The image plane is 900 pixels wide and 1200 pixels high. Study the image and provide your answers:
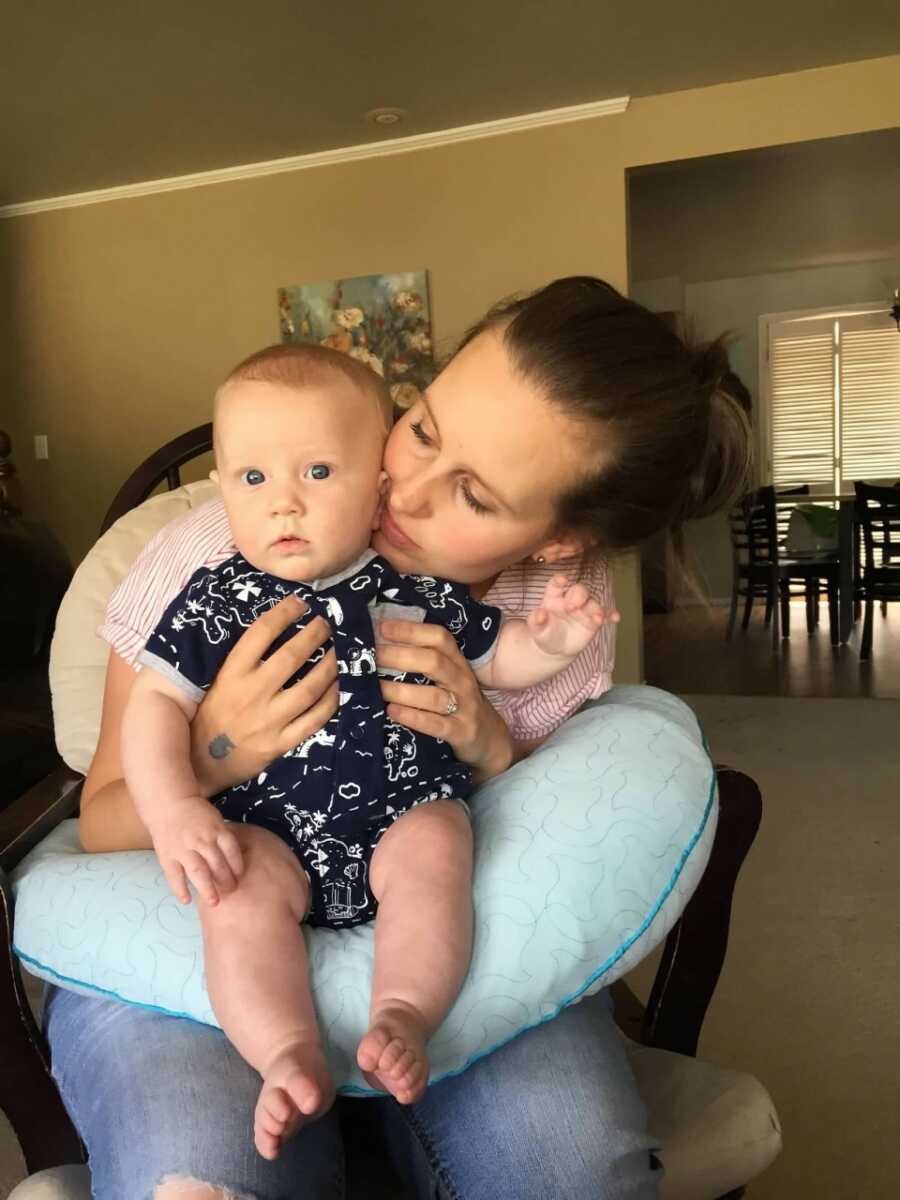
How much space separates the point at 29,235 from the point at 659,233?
3.91 metres

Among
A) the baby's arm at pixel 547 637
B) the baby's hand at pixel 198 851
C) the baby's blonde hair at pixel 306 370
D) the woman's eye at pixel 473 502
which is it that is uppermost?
the baby's blonde hair at pixel 306 370

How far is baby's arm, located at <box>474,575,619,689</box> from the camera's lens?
0.94m

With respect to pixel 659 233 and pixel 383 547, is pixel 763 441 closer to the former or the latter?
pixel 659 233

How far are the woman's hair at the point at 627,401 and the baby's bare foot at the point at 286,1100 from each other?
0.59m

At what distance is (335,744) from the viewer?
0.89 metres

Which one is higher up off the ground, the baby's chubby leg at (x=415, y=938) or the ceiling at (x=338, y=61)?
the ceiling at (x=338, y=61)

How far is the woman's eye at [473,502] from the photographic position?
96cm

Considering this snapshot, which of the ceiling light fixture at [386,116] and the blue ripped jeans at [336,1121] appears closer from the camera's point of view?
the blue ripped jeans at [336,1121]

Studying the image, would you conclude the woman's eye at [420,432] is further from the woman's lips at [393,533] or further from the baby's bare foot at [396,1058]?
the baby's bare foot at [396,1058]

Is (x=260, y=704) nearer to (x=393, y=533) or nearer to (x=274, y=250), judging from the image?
(x=393, y=533)

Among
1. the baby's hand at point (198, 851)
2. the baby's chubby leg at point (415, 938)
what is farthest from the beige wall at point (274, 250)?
Answer: the baby's hand at point (198, 851)

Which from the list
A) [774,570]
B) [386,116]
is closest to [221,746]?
[386,116]

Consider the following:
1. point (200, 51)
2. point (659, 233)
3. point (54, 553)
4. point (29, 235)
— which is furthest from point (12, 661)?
point (659, 233)

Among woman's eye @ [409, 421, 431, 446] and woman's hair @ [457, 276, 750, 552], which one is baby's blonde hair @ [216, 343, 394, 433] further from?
woman's hair @ [457, 276, 750, 552]
